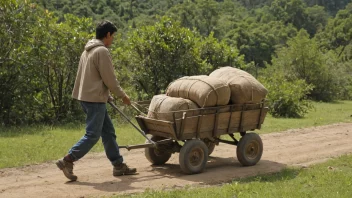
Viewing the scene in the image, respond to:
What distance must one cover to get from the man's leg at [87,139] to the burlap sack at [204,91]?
1534 millimetres

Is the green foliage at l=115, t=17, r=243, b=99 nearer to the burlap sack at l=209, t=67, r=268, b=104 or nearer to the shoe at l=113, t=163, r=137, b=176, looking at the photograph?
the burlap sack at l=209, t=67, r=268, b=104

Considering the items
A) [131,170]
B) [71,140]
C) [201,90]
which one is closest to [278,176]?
[201,90]

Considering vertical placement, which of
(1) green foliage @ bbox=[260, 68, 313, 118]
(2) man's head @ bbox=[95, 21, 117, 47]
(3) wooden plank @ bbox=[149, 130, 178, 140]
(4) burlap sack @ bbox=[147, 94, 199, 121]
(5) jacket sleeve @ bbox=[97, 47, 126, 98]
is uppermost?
(2) man's head @ bbox=[95, 21, 117, 47]

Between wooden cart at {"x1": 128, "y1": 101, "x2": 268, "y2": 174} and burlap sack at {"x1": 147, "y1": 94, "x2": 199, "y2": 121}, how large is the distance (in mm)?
27

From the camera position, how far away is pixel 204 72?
690 inches

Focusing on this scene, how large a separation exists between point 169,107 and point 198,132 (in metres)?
0.64

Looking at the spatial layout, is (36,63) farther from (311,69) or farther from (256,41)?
(256,41)

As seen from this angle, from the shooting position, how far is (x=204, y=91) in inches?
315

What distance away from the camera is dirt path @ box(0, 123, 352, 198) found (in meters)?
6.85

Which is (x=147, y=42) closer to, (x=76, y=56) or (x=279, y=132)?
(x=76, y=56)

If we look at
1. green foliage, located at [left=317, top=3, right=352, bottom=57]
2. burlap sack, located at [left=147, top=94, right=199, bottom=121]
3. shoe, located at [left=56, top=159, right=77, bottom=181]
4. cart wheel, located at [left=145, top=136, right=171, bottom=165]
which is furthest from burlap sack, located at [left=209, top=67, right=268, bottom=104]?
green foliage, located at [left=317, top=3, right=352, bottom=57]

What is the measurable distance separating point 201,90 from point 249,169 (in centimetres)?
162

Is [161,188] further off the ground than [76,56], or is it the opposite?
[76,56]

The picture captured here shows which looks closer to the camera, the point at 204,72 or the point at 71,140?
the point at 71,140
